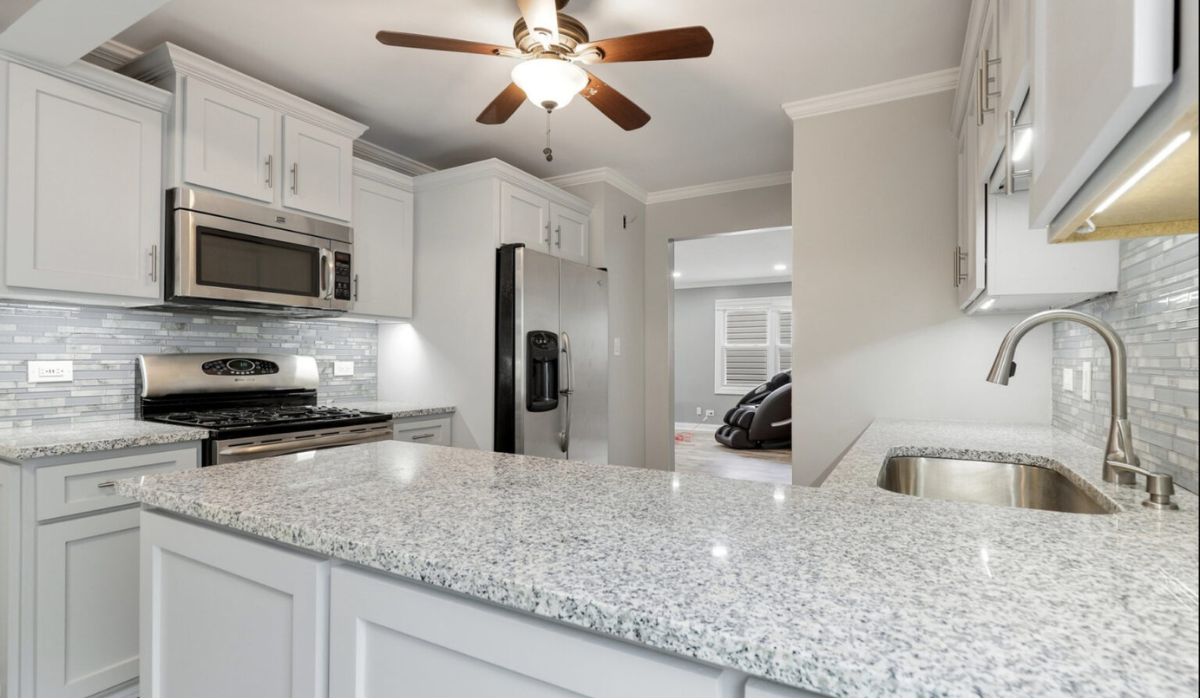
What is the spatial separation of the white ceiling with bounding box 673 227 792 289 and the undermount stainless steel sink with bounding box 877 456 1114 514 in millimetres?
3529

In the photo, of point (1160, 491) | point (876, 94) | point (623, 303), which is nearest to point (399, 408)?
point (623, 303)

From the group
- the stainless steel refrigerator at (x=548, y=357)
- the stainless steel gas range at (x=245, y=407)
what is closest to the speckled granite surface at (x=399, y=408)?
the stainless steel gas range at (x=245, y=407)

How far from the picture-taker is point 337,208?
289 cm

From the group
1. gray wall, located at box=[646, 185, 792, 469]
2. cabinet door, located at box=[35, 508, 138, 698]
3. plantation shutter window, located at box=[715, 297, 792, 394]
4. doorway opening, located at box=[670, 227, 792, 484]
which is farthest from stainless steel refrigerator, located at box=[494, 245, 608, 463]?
plantation shutter window, located at box=[715, 297, 792, 394]

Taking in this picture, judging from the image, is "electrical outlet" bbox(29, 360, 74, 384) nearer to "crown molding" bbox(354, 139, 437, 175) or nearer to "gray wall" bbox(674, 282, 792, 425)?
"crown molding" bbox(354, 139, 437, 175)

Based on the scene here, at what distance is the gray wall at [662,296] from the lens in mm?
4395

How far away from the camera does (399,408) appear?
10.4 feet

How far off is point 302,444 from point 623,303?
2425 mm

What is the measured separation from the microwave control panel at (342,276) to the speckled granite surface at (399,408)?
23.4 inches

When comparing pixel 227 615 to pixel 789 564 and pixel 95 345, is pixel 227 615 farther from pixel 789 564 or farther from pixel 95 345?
pixel 95 345

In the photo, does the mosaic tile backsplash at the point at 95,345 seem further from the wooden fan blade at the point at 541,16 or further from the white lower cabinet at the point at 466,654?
the white lower cabinet at the point at 466,654

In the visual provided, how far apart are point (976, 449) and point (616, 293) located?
2.72 meters

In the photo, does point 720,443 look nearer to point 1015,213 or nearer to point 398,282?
point 398,282

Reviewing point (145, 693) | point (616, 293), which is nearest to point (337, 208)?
point (616, 293)
